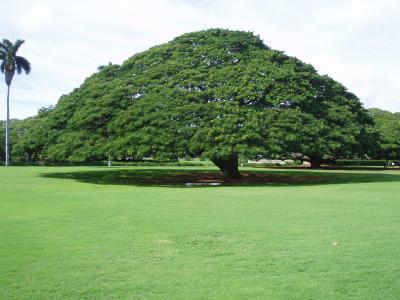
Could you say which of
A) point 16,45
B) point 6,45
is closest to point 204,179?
point 16,45

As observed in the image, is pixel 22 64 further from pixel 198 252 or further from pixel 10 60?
pixel 198 252

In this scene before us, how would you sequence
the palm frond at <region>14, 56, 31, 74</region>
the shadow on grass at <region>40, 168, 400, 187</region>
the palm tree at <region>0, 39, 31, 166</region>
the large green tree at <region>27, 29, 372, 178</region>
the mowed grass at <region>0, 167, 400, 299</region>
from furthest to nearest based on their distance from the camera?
1. the palm frond at <region>14, 56, 31, 74</region>
2. the palm tree at <region>0, 39, 31, 166</region>
3. the shadow on grass at <region>40, 168, 400, 187</region>
4. the large green tree at <region>27, 29, 372, 178</region>
5. the mowed grass at <region>0, 167, 400, 299</region>

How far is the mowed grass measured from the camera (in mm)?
5574

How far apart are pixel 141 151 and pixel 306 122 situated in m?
8.53

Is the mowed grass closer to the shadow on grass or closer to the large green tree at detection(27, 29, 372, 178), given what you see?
the large green tree at detection(27, 29, 372, 178)

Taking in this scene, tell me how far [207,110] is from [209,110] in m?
0.10

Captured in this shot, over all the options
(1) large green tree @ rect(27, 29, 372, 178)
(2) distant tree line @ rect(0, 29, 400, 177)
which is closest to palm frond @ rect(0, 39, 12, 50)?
(2) distant tree line @ rect(0, 29, 400, 177)

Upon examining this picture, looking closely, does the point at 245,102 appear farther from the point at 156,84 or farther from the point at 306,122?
the point at 156,84

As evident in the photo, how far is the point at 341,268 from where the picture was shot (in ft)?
21.2

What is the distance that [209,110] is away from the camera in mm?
22141

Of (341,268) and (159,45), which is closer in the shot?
(341,268)

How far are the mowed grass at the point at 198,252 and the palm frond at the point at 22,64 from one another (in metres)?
41.6

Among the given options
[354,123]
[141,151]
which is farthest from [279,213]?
[354,123]

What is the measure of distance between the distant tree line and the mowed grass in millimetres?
8663
